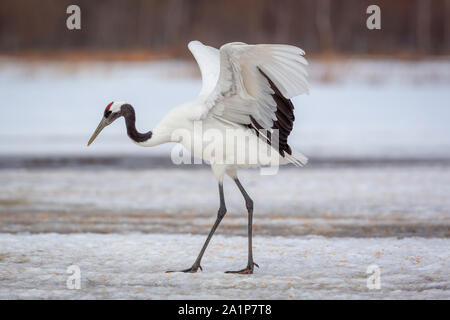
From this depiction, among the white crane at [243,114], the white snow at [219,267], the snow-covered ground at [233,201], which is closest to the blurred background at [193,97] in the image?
the snow-covered ground at [233,201]

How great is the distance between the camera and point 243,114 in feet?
18.4

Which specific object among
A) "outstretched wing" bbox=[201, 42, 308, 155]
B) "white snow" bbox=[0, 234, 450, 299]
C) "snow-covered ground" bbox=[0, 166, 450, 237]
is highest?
"outstretched wing" bbox=[201, 42, 308, 155]

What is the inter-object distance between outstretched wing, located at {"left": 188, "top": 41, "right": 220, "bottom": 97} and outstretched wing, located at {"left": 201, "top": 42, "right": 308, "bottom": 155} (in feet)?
1.30

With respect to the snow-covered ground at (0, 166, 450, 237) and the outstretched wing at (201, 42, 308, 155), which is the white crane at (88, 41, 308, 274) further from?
the snow-covered ground at (0, 166, 450, 237)

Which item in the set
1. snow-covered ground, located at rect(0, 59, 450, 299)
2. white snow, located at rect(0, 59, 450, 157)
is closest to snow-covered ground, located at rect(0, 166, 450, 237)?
snow-covered ground, located at rect(0, 59, 450, 299)

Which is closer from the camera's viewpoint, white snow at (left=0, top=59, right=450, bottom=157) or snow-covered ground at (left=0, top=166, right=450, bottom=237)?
snow-covered ground at (left=0, top=166, right=450, bottom=237)

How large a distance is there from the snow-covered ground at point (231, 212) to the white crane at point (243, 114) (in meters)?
0.54

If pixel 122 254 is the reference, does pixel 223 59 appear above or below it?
above

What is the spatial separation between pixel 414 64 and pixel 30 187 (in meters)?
16.5

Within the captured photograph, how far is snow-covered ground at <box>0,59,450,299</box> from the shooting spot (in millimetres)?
5137

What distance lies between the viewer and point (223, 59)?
5.15 meters

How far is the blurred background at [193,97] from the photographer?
7.67 meters

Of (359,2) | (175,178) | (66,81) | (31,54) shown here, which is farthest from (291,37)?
(175,178)

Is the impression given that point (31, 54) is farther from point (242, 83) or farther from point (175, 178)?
point (242, 83)
